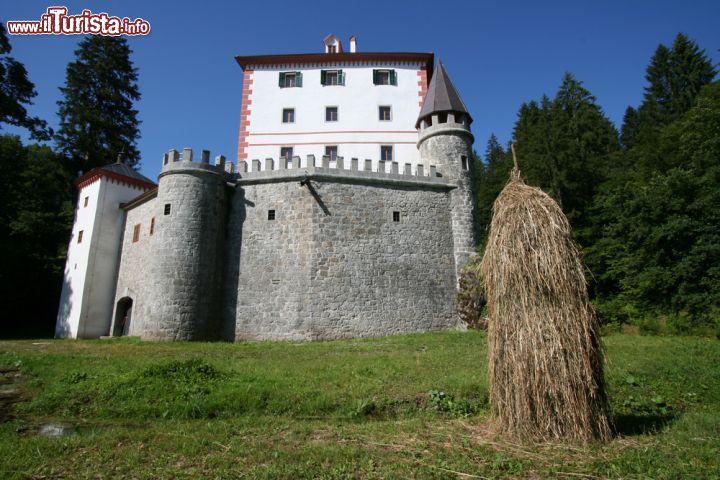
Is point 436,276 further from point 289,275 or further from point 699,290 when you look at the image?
point 699,290

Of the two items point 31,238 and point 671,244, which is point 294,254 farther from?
point 31,238

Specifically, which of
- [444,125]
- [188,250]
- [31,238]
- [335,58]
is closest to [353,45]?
[335,58]

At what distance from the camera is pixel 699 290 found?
1888cm

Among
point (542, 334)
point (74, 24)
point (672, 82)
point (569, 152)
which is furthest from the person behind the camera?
point (672, 82)

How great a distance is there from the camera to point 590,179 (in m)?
28.6

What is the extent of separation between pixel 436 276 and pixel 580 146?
59.0 ft

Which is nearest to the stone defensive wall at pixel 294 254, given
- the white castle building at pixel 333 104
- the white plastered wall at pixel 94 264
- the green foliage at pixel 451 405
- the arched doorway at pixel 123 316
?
the arched doorway at pixel 123 316

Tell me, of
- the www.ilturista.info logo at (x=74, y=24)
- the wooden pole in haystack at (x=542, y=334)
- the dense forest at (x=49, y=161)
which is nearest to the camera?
the wooden pole in haystack at (x=542, y=334)

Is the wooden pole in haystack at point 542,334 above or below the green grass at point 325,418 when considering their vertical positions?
above

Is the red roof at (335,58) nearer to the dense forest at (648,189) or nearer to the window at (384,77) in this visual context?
the window at (384,77)

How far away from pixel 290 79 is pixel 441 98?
9597 millimetres

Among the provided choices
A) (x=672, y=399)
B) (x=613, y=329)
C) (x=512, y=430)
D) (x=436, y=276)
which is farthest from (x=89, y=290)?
(x=613, y=329)

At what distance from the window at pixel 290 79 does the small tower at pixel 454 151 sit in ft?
26.7

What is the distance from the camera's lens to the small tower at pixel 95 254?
71.2ft
